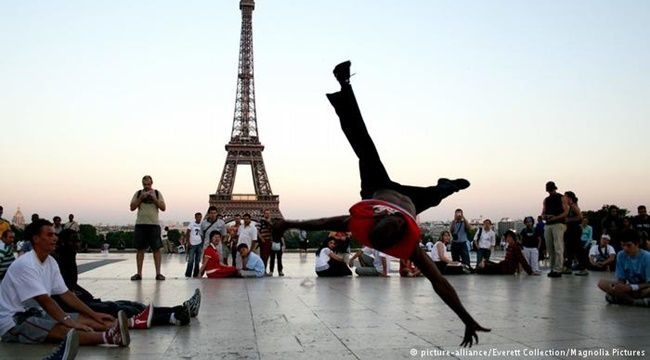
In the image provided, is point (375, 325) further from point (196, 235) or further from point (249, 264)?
point (196, 235)

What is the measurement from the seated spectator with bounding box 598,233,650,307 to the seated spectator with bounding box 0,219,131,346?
655cm

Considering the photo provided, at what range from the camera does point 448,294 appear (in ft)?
14.0

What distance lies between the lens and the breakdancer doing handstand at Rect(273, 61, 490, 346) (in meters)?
4.25

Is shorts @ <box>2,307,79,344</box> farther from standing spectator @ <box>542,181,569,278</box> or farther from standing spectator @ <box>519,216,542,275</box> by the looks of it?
standing spectator @ <box>519,216,542,275</box>

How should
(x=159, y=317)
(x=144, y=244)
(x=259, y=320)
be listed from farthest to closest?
(x=144, y=244), (x=259, y=320), (x=159, y=317)

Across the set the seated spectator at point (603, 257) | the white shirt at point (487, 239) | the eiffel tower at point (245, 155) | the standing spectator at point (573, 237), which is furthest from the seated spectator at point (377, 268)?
the eiffel tower at point (245, 155)

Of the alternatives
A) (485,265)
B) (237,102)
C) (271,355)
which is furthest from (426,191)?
(237,102)

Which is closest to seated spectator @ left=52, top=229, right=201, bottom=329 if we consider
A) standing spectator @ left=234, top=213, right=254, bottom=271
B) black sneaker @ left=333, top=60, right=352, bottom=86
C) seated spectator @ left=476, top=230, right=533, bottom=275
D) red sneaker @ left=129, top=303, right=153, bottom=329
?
red sneaker @ left=129, top=303, right=153, bottom=329

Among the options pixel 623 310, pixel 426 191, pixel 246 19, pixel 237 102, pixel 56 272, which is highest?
pixel 246 19

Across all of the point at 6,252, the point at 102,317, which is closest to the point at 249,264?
the point at 6,252

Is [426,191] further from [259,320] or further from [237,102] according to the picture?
[237,102]

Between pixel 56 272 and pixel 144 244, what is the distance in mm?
6519

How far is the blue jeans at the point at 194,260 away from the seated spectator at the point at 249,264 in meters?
1.09

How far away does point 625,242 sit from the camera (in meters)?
8.16
